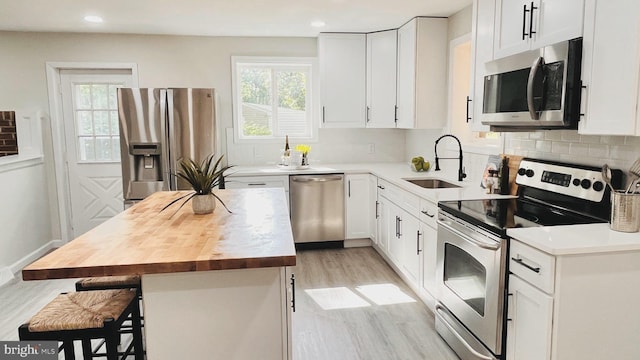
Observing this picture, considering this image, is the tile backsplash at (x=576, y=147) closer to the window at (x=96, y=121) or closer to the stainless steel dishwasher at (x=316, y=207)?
the stainless steel dishwasher at (x=316, y=207)

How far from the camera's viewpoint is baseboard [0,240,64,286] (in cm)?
392

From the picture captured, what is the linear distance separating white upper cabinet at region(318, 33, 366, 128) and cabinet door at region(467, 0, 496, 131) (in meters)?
1.87

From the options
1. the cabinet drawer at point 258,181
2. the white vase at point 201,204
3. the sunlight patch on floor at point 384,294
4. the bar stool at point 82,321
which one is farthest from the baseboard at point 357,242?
the bar stool at point 82,321

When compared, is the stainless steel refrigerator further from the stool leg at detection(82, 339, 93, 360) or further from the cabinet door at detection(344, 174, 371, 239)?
the stool leg at detection(82, 339, 93, 360)

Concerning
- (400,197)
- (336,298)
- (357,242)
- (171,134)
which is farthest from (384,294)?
(171,134)

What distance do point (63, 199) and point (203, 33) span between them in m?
2.50

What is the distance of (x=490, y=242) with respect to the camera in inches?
84.0

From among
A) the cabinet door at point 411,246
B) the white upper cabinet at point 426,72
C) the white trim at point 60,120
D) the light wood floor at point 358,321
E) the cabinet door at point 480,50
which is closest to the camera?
the light wood floor at point 358,321

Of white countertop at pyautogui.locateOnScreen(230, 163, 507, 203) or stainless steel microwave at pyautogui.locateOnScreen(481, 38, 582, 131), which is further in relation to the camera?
white countertop at pyautogui.locateOnScreen(230, 163, 507, 203)

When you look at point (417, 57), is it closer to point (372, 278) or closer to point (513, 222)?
point (372, 278)

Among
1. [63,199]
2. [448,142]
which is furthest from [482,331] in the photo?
[63,199]

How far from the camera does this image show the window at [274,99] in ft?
16.8

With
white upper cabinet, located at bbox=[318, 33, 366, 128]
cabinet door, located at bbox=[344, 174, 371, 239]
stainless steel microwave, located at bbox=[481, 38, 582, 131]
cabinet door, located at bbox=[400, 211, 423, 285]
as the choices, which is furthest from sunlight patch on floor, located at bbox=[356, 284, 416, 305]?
white upper cabinet, located at bbox=[318, 33, 366, 128]

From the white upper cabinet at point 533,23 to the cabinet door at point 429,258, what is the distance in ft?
4.13
